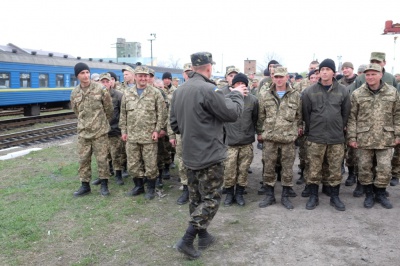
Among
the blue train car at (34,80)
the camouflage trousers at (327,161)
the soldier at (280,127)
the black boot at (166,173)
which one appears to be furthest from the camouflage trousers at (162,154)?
the blue train car at (34,80)

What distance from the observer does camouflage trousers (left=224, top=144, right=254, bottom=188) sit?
4879mm

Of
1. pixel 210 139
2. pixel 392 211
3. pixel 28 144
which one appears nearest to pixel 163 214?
pixel 210 139

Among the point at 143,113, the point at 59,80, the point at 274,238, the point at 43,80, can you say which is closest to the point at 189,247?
the point at 274,238

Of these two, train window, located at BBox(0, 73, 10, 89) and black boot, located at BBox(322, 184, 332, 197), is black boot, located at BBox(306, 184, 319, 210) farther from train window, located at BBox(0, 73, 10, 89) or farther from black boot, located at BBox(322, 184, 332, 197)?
train window, located at BBox(0, 73, 10, 89)

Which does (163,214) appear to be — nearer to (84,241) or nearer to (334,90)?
(84,241)

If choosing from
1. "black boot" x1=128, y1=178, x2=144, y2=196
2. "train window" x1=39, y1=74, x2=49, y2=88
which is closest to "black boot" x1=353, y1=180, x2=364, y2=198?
"black boot" x1=128, y1=178, x2=144, y2=196

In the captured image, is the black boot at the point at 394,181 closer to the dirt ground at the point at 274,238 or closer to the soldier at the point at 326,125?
the dirt ground at the point at 274,238

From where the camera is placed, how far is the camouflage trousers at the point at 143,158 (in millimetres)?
5223

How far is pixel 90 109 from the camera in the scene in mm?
5227

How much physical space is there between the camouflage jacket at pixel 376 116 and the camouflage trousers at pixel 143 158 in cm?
294

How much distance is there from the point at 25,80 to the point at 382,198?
15237mm

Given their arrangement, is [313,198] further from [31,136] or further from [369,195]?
[31,136]

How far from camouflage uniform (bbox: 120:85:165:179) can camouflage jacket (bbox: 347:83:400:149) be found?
289cm

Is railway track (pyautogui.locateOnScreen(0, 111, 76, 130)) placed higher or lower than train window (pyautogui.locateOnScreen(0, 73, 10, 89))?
lower
